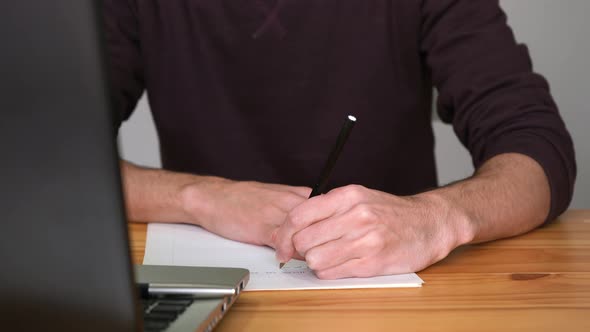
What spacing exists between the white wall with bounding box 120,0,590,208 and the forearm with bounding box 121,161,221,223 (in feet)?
4.49

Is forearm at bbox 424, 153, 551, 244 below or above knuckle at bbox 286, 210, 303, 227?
below

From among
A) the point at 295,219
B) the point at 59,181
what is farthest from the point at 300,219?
the point at 59,181

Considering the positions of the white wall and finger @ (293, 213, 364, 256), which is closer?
finger @ (293, 213, 364, 256)

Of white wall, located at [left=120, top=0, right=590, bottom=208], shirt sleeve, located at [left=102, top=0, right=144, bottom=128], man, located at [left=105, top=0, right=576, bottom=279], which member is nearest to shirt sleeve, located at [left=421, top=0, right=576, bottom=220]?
man, located at [left=105, top=0, right=576, bottom=279]

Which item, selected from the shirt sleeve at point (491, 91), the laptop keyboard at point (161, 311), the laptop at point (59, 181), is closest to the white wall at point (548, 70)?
the shirt sleeve at point (491, 91)

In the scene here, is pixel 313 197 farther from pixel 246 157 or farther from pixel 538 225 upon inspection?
pixel 246 157

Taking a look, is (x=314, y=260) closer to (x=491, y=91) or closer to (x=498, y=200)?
(x=498, y=200)

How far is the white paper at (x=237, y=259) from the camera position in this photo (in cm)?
82

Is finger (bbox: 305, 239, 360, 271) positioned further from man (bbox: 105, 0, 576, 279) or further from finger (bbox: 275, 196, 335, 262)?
man (bbox: 105, 0, 576, 279)

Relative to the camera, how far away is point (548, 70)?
2.59 meters

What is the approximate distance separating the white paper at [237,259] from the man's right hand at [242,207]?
0.02 m

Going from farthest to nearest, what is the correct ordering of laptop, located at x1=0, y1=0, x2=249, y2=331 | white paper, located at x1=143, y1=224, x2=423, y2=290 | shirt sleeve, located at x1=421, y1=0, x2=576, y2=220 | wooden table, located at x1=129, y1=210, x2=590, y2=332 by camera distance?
shirt sleeve, located at x1=421, y1=0, x2=576, y2=220, white paper, located at x1=143, y1=224, x2=423, y2=290, wooden table, located at x1=129, y1=210, x2=590, y2=332, laptop, located at x1=0, y1=0, x2=249, y2=331

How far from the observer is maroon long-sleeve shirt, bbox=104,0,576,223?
61.7 inches

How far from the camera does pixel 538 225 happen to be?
1.13m
